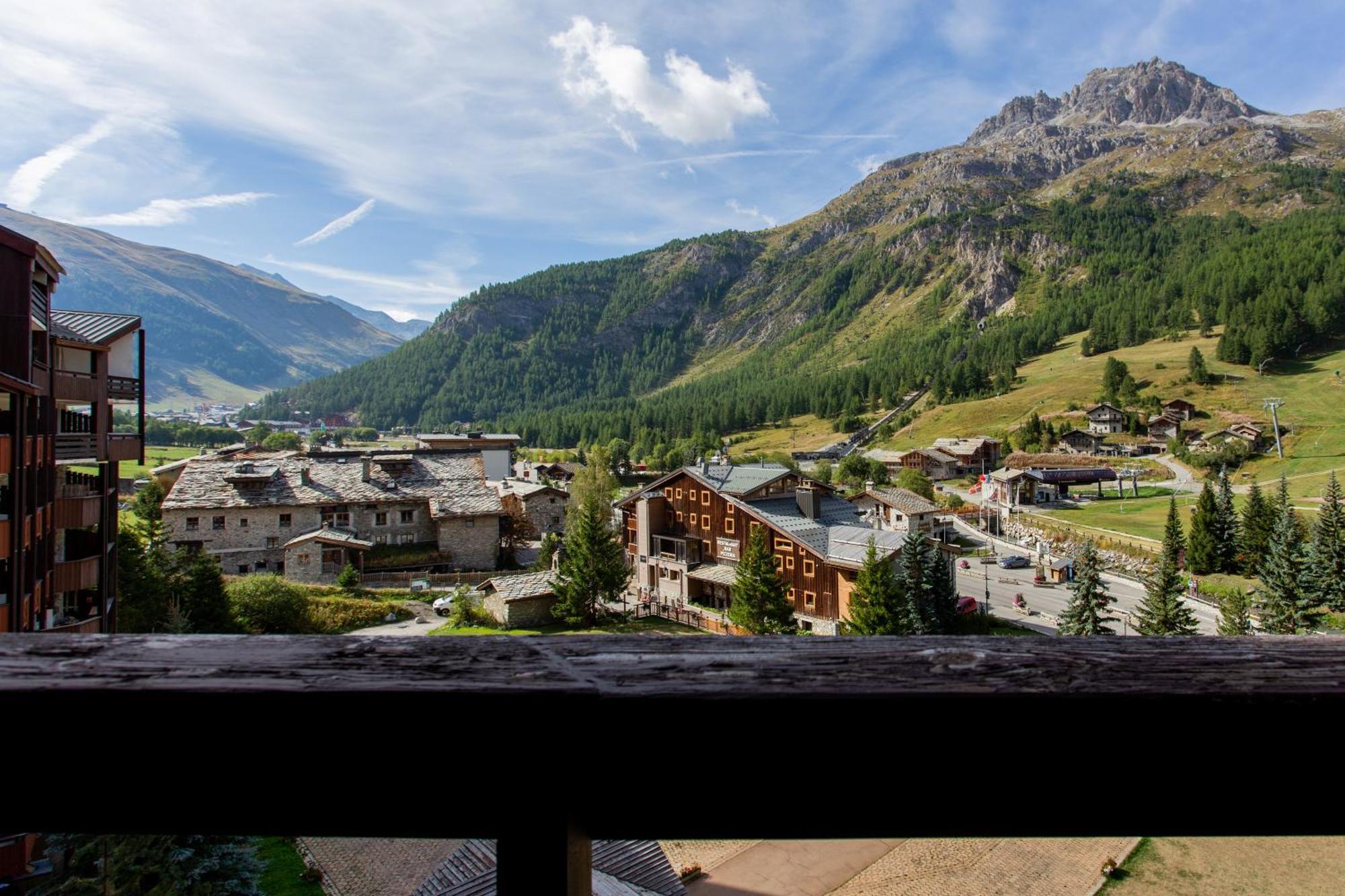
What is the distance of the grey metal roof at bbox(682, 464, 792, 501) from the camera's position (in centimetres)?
3469

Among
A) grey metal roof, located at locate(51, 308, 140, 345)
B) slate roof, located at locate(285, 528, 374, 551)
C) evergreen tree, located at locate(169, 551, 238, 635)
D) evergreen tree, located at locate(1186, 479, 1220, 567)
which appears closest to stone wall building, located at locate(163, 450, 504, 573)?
slate roof, located at locate(285, 528, 374, 551)

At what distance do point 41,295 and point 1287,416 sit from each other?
96.1m

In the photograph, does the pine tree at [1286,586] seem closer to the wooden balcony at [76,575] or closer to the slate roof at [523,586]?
the slate roof at [523,586]

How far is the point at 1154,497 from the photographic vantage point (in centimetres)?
5788

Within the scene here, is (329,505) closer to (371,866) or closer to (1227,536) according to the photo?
(371,866)

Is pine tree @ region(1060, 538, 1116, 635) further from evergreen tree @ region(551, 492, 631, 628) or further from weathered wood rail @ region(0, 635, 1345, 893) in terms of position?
weathered wood rail @ region(0, 635, 1345, 893)

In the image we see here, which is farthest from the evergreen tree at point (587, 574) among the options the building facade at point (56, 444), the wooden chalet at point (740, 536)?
the building facade at point (56, 444)

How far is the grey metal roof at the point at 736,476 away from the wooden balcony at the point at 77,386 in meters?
25.2

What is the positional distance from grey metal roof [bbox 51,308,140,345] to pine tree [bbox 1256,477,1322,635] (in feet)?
124

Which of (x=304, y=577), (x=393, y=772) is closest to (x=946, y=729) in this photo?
(x=393, y=772)

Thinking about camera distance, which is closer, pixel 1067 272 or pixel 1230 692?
pixel 1230 692

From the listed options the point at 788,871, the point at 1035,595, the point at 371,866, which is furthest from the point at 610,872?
the point at 1035,595

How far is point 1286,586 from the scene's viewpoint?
1088 inches

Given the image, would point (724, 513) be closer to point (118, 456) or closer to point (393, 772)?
point (118, 456)
